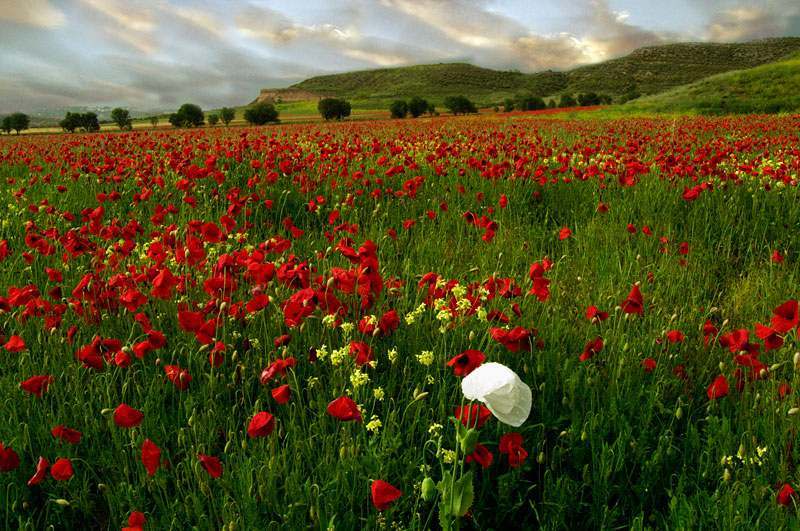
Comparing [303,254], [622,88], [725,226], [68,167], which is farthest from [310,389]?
[622,88]

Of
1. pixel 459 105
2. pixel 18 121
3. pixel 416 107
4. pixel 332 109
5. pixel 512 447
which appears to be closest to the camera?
pixel 512 447

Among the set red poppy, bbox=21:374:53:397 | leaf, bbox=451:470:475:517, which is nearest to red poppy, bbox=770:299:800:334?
leaf, bbox=451:470:475:517

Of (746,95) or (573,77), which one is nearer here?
(746,95)

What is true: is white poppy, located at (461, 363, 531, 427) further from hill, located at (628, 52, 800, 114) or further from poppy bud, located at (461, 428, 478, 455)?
hill, located at (628, 52, 800, 114)

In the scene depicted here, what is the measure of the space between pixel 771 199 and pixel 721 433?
3707 mm

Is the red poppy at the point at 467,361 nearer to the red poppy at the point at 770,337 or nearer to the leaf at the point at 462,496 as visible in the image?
the leaf at the point at 462,496

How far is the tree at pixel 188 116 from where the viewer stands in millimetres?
43316

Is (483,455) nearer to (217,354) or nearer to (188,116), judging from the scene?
(217,354)

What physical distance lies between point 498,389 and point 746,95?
32021 millimetres

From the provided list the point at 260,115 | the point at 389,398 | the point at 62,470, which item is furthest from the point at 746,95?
the point at 260,115

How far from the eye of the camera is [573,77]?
13400cm

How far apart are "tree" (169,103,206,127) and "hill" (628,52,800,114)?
120 ft

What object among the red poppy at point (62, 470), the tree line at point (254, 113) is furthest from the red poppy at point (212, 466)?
the tree line at point (254, 113)

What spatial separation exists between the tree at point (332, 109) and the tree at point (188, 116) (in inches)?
473
